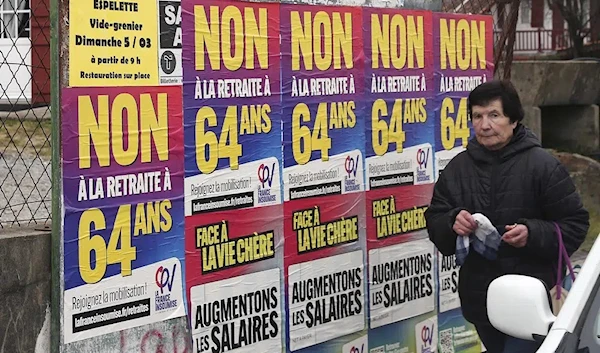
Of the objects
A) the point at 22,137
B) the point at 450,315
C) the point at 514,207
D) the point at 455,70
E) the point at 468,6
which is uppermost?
the point at 468,6

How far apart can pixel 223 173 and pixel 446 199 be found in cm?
113

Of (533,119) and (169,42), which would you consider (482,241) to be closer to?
(169,42)

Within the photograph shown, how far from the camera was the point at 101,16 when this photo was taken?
5.28 metres

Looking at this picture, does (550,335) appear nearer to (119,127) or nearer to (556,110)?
(119,127)

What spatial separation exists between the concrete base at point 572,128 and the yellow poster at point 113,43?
11717 millimetres

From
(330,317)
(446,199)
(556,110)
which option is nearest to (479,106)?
(446,199)

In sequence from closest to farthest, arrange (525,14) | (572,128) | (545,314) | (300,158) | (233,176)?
(545,314) < (233,176) < (300,158) < (572,128) < (525,14)

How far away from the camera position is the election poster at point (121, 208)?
5199 mm

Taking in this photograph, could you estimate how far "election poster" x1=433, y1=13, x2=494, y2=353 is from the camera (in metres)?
7.79

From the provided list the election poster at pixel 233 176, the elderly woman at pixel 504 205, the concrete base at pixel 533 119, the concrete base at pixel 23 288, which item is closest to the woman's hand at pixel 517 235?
the elderly woman at pixel 504 205

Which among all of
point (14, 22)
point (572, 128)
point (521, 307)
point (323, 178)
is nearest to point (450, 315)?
point (323, 178)

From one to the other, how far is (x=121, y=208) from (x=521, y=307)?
225 cm

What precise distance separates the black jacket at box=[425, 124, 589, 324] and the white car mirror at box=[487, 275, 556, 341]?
1.65 metres

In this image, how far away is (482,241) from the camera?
549cm
